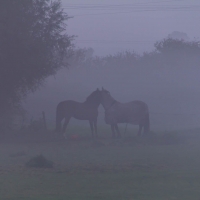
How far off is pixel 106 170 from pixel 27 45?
10.9 m

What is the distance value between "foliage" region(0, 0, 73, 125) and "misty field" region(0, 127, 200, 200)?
122 inches

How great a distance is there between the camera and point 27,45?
23.0m

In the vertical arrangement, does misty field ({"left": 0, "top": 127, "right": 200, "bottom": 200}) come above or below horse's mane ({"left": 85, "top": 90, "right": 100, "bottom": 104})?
below

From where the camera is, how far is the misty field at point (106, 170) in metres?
10.8

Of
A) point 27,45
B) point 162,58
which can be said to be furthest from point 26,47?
point 162,58

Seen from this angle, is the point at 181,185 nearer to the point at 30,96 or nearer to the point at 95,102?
the point at 95,102

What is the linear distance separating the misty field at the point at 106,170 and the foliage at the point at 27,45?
10.2 ft

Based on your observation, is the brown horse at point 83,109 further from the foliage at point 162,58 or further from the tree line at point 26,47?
the foliage at point 162,58

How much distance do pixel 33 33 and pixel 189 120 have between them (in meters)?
16.1

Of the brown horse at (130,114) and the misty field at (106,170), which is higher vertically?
the brown horse at (130,114)

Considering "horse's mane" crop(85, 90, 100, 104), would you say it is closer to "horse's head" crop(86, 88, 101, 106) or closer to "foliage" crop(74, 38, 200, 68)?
"horse's head" crop(86, 88, 101, 106)

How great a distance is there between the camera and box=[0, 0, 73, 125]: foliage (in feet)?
74.9

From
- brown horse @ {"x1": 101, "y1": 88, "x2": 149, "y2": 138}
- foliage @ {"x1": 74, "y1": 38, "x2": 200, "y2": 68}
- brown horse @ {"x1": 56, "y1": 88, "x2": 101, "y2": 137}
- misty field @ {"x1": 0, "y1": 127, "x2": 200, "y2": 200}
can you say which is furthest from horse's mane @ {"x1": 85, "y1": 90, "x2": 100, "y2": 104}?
foliage @ {"x1": 74, "y1": 38, "x2": 200, "y2": 68}

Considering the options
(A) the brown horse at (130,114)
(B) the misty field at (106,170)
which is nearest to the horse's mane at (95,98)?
(A) the brown horse at (130,114)
